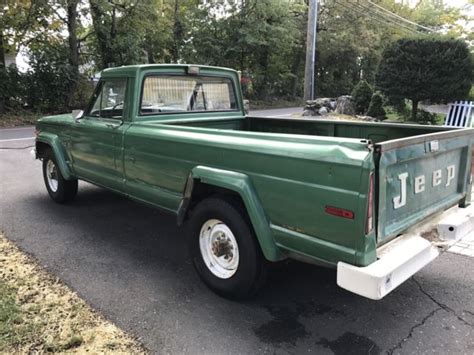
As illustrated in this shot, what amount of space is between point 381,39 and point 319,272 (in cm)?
3617

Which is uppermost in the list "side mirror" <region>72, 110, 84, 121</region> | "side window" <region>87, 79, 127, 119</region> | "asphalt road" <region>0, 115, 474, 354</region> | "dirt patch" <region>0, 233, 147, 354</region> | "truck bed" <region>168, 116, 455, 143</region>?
"side window" <region>87, 79, 127, 119</region>

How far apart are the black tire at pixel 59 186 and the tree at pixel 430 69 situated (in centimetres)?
1117

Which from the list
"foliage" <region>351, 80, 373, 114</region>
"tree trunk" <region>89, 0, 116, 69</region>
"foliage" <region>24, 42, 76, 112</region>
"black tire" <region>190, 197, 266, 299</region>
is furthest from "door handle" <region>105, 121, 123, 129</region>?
"tree trunk" <region>89, 0, 116, 69</region>

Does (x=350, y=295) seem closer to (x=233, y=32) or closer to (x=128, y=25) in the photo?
(x=128, y=25)

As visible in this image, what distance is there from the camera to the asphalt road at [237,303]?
2.84 metres

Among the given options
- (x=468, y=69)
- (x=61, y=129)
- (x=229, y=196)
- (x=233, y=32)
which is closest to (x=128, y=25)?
(x=233, y=32)

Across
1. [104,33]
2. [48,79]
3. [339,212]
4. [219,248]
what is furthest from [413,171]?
[104,33]

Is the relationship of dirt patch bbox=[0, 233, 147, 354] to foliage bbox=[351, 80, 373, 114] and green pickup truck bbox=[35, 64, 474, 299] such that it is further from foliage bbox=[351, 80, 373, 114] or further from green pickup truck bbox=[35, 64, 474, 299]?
foliage bbox=[351, 80, 373, 114]

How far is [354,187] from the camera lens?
95.1 inches

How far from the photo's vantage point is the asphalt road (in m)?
2.84

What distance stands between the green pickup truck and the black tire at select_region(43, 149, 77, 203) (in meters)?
0.73

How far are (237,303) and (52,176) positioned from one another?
3880 mm

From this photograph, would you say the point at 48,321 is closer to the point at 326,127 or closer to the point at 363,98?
the point at 326,127

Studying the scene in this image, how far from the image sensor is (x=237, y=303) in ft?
10.9
